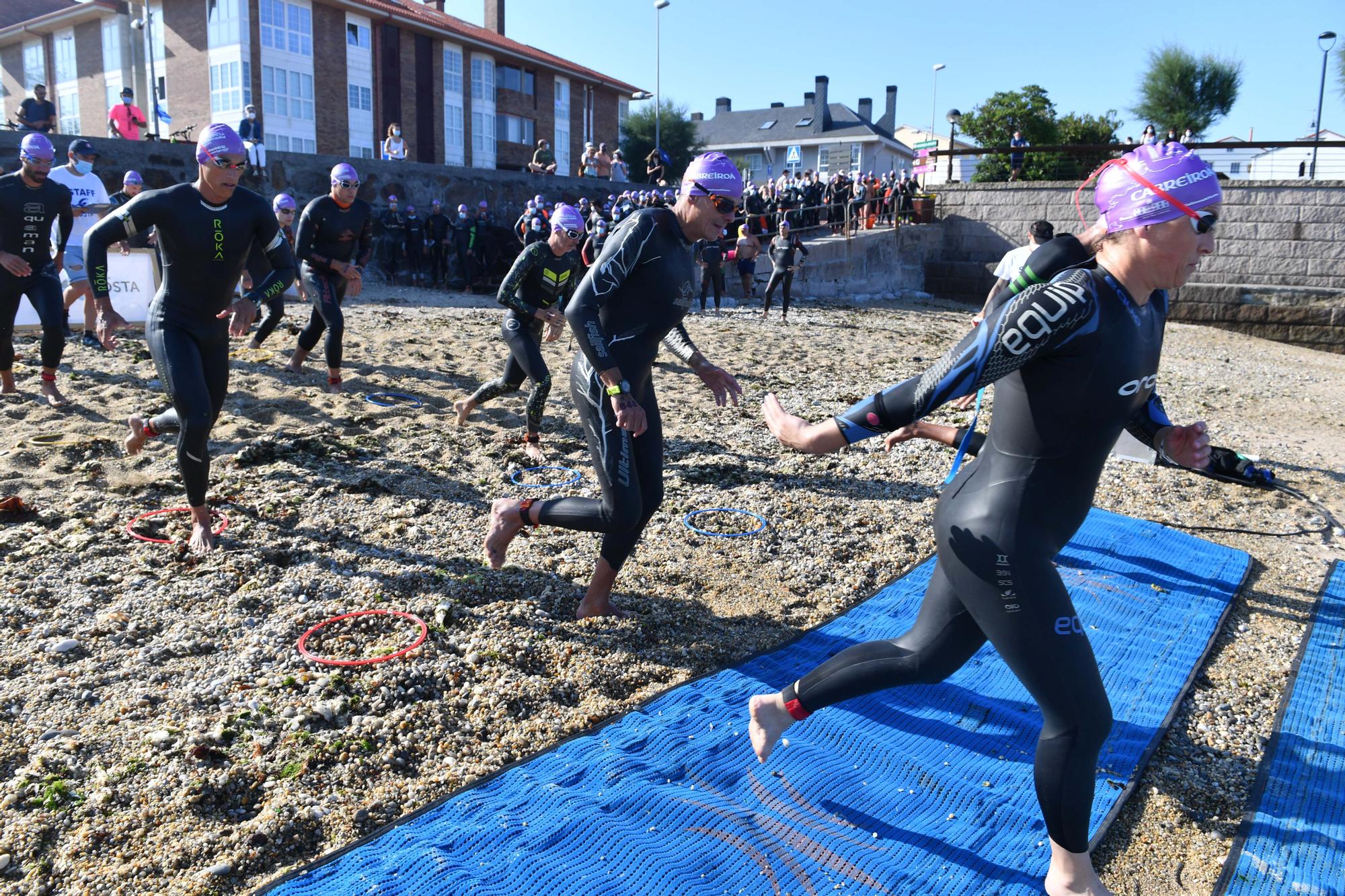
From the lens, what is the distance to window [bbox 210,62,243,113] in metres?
34.0

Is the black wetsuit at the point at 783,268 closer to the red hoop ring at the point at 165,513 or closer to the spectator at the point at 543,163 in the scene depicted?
the spectator at the point at 543,163

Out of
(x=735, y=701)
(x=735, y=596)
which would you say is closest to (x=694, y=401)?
(x=735, y=596)

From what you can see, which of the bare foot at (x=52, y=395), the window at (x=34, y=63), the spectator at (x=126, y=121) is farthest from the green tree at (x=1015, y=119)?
the window at (x=34, y=63)

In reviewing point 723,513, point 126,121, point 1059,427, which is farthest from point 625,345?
point 126,121

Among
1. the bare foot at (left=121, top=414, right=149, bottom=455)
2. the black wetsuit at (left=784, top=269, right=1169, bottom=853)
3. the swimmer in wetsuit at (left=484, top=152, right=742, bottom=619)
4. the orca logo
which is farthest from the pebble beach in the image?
the orca logo

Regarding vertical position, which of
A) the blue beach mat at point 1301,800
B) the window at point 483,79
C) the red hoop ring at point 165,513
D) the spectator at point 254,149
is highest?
the window at point 483,79

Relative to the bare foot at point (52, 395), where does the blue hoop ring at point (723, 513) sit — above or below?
below

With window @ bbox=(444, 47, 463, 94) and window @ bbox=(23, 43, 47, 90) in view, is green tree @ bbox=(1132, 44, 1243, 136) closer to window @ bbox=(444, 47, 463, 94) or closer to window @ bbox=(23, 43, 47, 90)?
window @ bbox=(444, 47, 463, 94)

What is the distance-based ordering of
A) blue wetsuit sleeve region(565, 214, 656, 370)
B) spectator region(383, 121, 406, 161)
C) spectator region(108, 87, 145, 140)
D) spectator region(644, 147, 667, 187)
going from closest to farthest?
blue wetsuit sleeve region(565, 214, 656, 370)
spectator region(108, 87, 145, 140)
spectator region(383, 121, 406, 161)
spectator region(644, 147, 667, 187)

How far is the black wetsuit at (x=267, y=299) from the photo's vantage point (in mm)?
5250

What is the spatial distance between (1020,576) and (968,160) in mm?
34346

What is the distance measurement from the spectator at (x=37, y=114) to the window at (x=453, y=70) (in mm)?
25849

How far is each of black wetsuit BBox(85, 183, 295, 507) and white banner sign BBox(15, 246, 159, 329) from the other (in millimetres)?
6699

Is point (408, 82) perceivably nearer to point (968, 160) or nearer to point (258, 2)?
point (258, 2)
